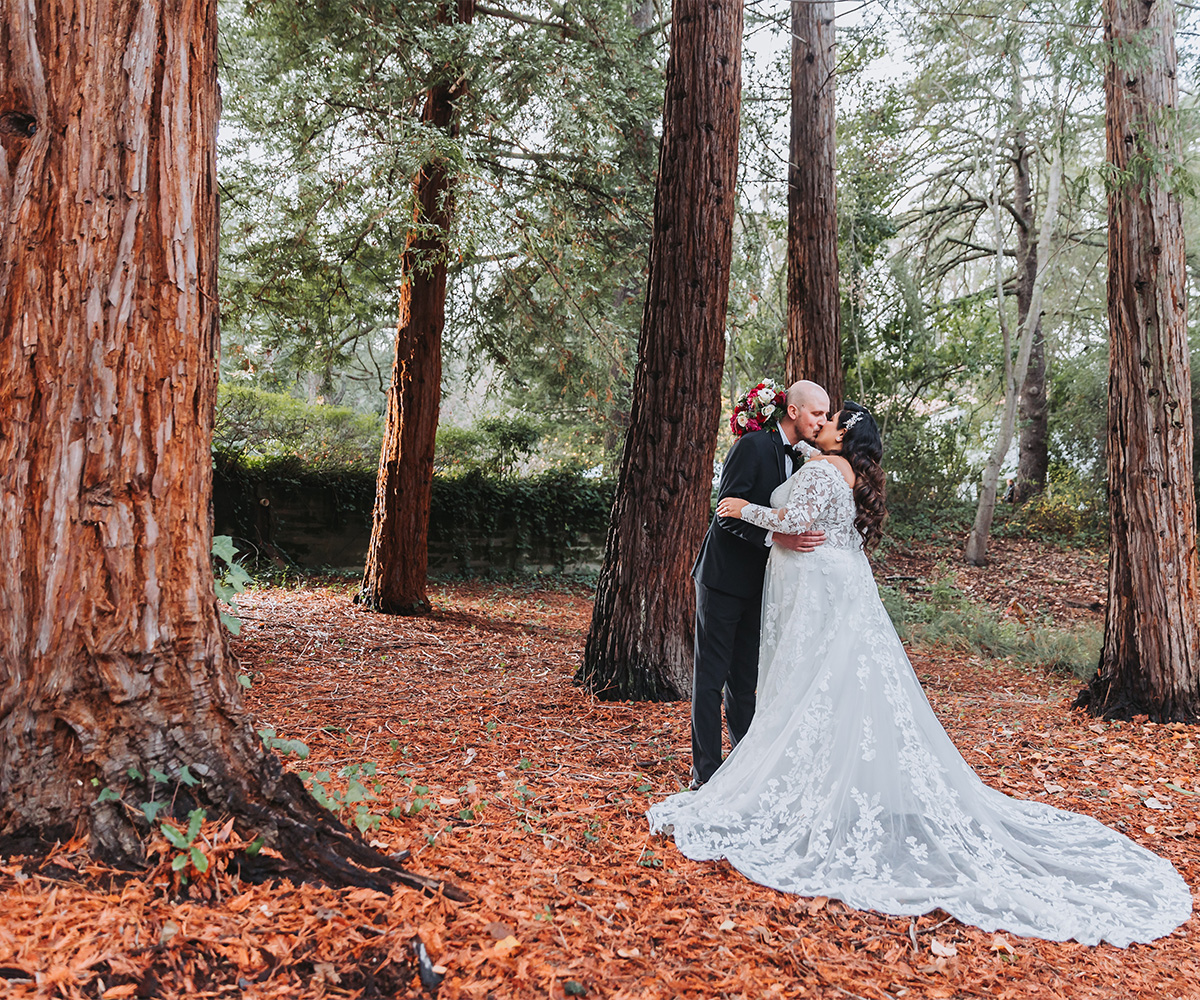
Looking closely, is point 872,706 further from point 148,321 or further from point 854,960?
point 148,321

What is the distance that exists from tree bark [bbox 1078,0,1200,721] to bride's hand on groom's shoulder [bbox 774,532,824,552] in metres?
3.16

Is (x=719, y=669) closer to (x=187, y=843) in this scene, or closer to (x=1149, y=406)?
(x=187, y=843)

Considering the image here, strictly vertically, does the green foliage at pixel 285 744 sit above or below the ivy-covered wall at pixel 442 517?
below

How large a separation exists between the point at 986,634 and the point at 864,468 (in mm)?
6453

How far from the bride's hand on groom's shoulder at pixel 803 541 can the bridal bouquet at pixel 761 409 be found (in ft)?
2.00

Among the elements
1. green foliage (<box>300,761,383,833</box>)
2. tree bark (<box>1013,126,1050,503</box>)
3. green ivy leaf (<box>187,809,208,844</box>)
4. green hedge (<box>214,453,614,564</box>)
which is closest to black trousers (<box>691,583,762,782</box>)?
green foliage (<box>300,761,383,833</box>)

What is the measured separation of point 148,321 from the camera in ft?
7.84

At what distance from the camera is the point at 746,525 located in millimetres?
3887

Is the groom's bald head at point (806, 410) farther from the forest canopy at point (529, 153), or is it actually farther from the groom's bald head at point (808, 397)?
the forest canopy at point (529, 153)

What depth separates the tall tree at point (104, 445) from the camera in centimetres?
227

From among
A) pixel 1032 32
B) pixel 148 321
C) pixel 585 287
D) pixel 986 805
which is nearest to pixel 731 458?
pixel 986 805

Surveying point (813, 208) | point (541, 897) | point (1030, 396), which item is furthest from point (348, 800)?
point (1030, 396)

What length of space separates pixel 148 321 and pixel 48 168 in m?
0.47

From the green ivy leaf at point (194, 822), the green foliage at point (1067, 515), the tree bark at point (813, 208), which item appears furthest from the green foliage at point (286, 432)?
the green foliage at point (1067, 515)
